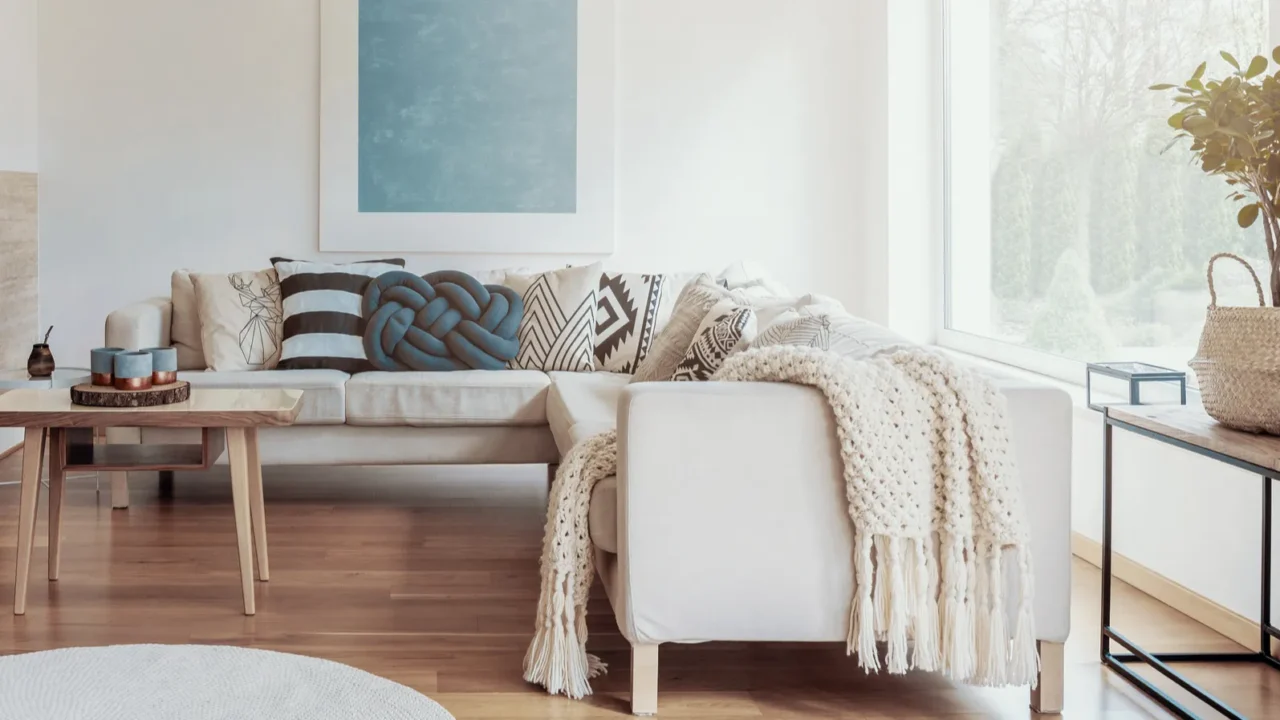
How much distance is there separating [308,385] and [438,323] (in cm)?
58

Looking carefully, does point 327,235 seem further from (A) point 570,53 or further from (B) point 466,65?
(A) point 570,53

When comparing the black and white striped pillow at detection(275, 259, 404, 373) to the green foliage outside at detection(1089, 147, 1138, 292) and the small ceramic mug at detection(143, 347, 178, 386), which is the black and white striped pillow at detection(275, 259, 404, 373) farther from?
the green foliage outside at detection(1089, 147, 1138, 292)

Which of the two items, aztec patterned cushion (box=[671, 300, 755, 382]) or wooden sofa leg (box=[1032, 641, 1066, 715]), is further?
aztec patterned cushion (box=[671, 300, 755, 382])

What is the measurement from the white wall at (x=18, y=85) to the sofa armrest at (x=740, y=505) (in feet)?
12.6

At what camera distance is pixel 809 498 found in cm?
241

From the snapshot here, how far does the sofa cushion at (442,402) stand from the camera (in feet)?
13.7

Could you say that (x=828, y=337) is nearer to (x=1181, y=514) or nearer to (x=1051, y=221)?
(x=1181, y=514)

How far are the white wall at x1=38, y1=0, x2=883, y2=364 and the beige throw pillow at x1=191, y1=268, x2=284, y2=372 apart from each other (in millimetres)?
937

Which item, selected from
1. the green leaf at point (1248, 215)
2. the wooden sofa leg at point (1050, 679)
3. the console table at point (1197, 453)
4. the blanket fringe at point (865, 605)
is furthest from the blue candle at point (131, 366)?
the green leaf at point (1248, 215)

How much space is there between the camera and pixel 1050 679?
248cm

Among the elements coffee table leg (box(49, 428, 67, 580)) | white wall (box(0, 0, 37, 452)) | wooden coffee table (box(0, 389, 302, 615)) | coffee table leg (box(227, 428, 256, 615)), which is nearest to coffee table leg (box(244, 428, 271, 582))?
wooden coffee table (box(0, 389, 302, 615))

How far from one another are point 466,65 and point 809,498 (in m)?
3.71

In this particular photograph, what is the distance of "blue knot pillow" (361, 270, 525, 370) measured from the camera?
450cm

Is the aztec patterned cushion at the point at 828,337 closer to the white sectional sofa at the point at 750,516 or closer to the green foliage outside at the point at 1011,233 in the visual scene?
the white sectional sofa at the point at 750,516
